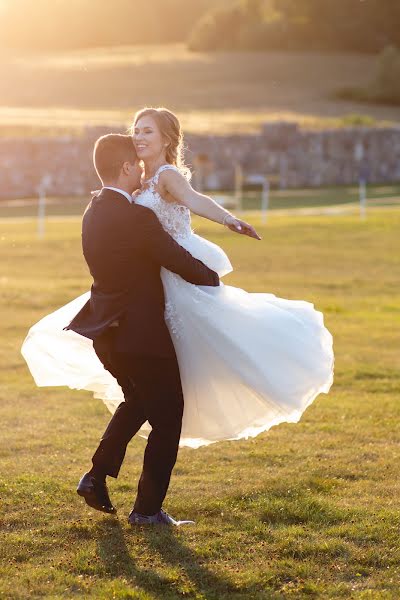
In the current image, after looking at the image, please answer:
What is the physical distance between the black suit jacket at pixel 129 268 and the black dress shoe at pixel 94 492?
2.68 feet

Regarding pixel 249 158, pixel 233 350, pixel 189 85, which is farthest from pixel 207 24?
pixel 233 350

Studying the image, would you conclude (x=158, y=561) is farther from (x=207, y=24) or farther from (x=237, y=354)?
(x=207, y=24)

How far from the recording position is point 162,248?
18.5 feet

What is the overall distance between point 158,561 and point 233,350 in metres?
1.16

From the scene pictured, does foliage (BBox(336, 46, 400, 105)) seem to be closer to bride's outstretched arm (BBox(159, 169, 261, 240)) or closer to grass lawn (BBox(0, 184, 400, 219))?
grass lawn (BBox(0, 184, 400, 219))

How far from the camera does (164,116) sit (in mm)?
5809

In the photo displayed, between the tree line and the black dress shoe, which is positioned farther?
the tree line

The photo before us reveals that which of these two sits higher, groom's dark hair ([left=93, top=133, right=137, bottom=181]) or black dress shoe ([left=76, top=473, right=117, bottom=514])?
groom's dark hair ([left=93, top=133, right=137, bottom=181])

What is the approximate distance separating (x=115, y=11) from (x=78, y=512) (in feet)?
362

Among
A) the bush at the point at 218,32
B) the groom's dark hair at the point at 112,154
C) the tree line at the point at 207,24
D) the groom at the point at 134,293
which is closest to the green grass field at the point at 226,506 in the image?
the groom at the point at 134,293

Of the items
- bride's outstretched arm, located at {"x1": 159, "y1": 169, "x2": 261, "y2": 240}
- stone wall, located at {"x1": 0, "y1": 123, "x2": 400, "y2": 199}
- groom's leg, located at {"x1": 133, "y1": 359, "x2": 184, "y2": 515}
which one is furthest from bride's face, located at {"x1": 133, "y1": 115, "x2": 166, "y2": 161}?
stone wall, located at {"x1": 0, "y1": 123, "x2": 400, "y2": 199}

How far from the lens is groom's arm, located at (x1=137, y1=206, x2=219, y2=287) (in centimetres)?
561

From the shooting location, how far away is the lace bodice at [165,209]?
5836 millimetres

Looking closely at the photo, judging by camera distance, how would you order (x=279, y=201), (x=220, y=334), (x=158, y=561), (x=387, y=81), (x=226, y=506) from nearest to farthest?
(x=158, y=561) < (x=220, y=334) < (x=226, y=506) < (x=279, y=201) < (x=387, y=81)
